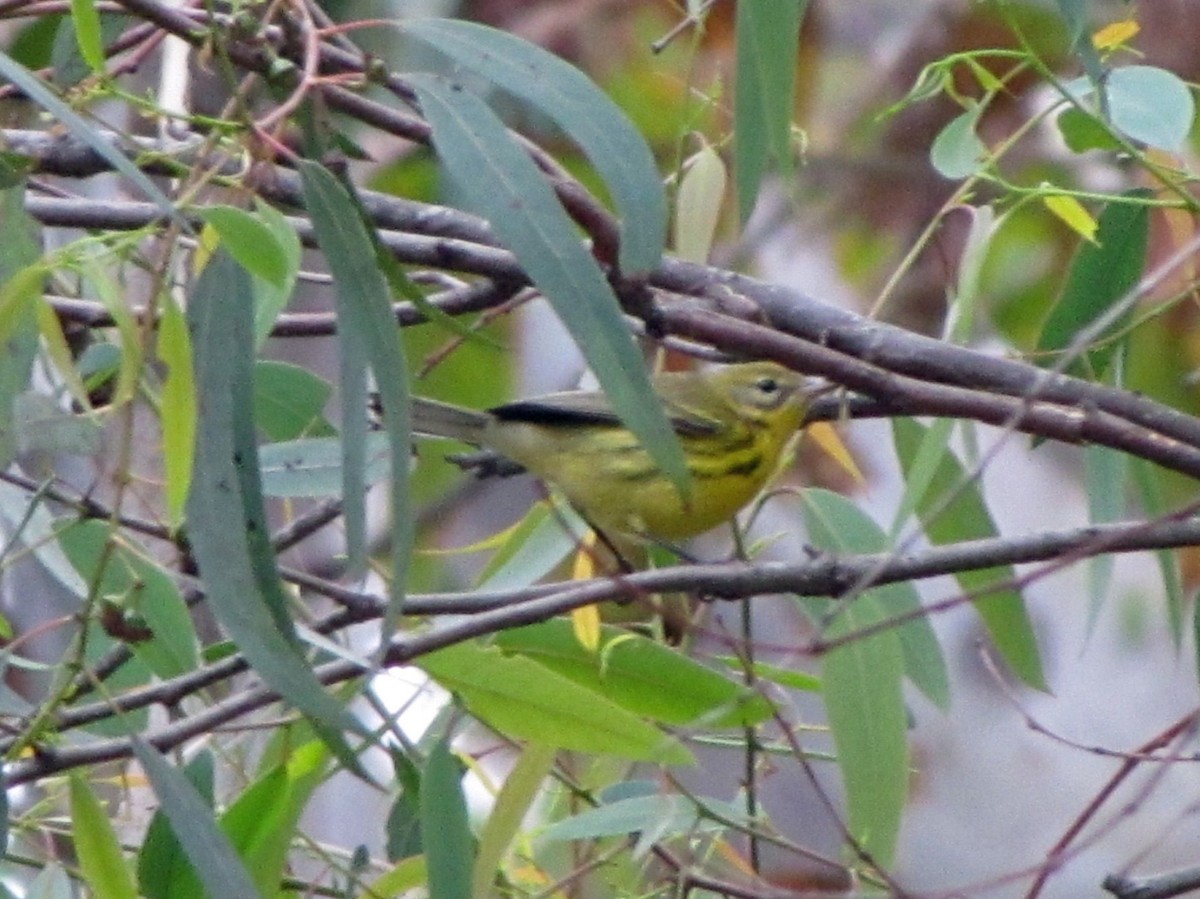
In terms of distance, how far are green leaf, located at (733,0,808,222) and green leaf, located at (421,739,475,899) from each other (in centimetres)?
52

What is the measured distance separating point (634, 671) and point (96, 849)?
1.89 ft

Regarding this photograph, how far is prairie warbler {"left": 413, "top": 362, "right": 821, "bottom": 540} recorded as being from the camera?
2.67 m

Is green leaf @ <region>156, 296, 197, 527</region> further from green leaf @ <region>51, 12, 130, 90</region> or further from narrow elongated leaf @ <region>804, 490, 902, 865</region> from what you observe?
narrow elongated leaf @ <region>804, 490, 902, 865</region>

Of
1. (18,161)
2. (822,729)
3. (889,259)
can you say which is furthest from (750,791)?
(889,259)

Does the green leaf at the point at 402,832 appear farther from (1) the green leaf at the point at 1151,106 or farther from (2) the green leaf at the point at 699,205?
(1) the green leaf at the point at 1151,106

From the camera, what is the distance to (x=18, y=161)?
4.29 ft

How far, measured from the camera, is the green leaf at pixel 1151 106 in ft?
5.37

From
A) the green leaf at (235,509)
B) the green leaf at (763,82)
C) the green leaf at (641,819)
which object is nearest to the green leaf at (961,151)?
the green leaf at (763,82)

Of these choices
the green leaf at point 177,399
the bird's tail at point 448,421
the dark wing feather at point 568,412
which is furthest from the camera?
the dark wing feather at point 568,412

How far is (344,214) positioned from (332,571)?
2631 millimetres

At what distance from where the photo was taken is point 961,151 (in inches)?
72.7

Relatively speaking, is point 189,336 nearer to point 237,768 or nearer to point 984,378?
point 984,378

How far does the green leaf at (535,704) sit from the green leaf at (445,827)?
0.13m

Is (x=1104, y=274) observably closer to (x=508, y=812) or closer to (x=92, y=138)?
(x=508, y=812)
